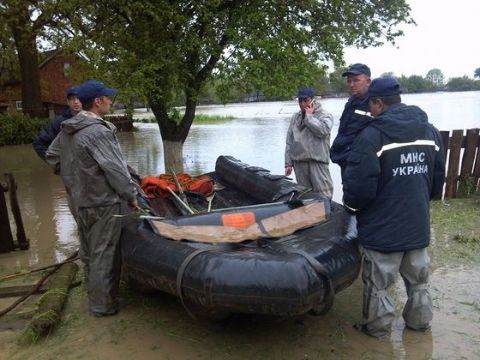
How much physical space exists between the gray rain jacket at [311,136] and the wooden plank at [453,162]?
339cm

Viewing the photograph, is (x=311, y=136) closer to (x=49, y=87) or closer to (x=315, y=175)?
(x=315, y=175)

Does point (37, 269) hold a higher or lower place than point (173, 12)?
lower

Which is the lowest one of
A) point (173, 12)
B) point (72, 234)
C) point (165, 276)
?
point (72, 234)

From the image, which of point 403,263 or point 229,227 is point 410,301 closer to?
point 403,263

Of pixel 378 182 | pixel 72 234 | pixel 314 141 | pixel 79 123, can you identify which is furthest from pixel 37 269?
pixel 378 182

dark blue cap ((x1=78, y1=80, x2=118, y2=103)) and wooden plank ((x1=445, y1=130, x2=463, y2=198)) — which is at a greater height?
dark blue cap ((x1=78, y1=80, x2=118, y2=103))

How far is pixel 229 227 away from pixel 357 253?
1.16 metres

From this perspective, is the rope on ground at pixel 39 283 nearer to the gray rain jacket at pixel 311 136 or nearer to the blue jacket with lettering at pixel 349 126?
the gray rain jacket at pixel 311 136

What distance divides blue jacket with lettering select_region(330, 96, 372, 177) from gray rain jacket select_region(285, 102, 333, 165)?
4.79ft

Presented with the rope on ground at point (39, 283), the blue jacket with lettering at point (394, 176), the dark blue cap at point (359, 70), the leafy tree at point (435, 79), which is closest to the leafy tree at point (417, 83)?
the leafy tree at point (435, 79)

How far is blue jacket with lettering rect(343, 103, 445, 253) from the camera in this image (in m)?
3.52

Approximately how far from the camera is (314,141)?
6059mm

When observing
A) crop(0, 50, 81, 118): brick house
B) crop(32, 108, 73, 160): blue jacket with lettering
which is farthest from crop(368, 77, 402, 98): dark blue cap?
crop(0, 50, 81, 118): brick house

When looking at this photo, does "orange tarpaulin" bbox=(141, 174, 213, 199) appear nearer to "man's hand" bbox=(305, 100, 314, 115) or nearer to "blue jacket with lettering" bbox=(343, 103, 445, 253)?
"man's hand" bbox=(305, 100, 314, 115)
